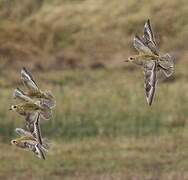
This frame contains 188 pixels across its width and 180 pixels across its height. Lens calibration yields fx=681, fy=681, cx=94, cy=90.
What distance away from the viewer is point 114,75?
89.9 feet

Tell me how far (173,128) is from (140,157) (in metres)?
3.03

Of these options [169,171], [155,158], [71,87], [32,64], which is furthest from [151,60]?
[32,64]

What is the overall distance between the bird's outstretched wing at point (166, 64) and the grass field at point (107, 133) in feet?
39.4

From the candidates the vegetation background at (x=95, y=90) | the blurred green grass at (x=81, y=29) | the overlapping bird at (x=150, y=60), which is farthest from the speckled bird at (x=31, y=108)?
the blurred green grass at (x=81, y=29)

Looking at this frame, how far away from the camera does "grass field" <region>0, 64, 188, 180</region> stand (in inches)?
582

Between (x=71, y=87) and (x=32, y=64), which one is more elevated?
(x=32, y=64)

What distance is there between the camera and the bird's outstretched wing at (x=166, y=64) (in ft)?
6.21

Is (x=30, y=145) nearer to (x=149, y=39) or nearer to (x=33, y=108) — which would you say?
(x=33, y=108)

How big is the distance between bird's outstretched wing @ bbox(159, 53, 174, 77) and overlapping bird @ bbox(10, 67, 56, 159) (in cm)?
33

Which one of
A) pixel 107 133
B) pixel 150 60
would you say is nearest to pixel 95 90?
pixel 107 133

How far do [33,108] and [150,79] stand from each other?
14.8 inches

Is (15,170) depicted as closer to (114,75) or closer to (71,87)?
(71,87)

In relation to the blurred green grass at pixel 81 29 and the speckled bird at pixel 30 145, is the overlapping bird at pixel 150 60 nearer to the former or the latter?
the speckled bird at pixel 30 145

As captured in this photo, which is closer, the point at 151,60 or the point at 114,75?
the point at 151,60
